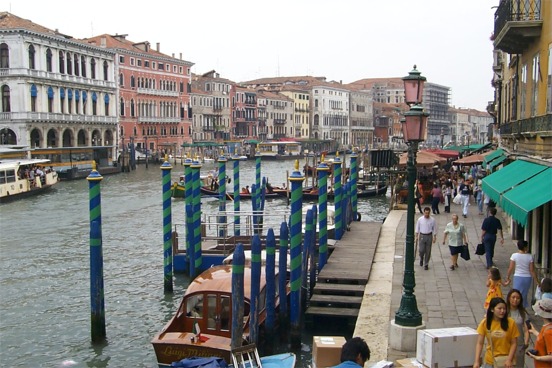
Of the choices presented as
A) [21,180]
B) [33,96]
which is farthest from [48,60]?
[21,180]

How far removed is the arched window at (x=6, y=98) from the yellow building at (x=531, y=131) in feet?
108

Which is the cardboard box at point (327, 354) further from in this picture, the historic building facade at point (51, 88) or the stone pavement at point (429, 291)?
the historic building facade at point (51, 88)

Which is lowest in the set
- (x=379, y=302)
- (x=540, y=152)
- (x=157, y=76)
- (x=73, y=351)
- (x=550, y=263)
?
(x=73, y=351)

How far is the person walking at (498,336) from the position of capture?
5.08 metres

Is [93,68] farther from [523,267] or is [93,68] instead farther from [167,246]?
[523,267]

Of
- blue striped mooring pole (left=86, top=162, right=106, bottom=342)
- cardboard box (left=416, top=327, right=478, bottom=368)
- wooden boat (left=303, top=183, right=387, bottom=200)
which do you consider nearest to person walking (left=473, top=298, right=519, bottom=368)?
cardboard box (left=416, top=327, right=478, bottom=368)

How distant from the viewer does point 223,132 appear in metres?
69.4

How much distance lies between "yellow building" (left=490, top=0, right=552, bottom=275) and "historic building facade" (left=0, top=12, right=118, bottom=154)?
32428 millimetres

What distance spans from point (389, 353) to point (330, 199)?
2250cm

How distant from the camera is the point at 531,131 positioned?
9750mm

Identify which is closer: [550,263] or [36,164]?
[550,263]

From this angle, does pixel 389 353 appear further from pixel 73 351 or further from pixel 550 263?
pixel 73 351

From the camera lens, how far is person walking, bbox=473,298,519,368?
5078mm

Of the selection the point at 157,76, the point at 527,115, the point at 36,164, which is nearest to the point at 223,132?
A: the point at 157,76
